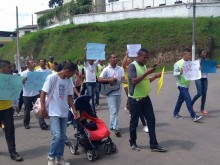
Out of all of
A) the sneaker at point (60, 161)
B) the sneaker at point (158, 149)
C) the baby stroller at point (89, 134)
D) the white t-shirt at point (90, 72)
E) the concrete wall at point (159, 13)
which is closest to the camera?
the sneaker at point (60, 161)

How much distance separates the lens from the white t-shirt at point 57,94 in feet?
21.5

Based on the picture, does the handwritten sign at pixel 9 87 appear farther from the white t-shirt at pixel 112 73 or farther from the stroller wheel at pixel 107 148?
the white t-shirt at pixel 112 73

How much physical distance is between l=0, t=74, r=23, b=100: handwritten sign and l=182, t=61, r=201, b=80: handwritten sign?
4.58 metres

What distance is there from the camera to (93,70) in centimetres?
1271

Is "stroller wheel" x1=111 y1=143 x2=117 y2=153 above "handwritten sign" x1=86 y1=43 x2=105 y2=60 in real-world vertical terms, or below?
below

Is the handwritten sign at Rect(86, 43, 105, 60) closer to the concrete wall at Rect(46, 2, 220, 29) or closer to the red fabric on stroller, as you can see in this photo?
the red fabric on stroller

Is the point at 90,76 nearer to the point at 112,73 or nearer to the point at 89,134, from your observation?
the point at 112,73

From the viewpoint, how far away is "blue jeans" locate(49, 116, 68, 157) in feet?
21.5

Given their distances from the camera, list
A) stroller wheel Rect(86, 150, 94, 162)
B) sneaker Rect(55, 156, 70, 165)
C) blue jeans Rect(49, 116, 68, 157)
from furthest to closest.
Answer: stroller wheel Rect(86, 150, 94, 162) → sneaker Rect(55, 156, 70, 165) → blue jeans Rect(49, 116, 68, 157)

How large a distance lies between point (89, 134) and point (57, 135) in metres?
0.81

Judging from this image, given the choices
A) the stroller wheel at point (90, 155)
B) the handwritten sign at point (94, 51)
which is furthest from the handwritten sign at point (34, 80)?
the stroller wheel at point (90, 155)

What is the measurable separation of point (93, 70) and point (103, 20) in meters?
32.1

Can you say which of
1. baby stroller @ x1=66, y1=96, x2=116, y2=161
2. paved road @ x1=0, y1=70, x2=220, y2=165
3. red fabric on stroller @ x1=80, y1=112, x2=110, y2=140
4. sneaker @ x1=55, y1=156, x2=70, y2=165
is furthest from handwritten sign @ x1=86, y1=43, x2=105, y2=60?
sneaker @ x1=55, y1=156, x2=70, y2=165

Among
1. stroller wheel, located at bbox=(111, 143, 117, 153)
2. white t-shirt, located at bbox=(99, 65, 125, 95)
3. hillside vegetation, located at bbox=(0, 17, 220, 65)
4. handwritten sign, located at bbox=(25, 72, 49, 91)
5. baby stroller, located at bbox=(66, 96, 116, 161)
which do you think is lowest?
stroller wheel, located at bbox=(111, 143, 117, 153)
